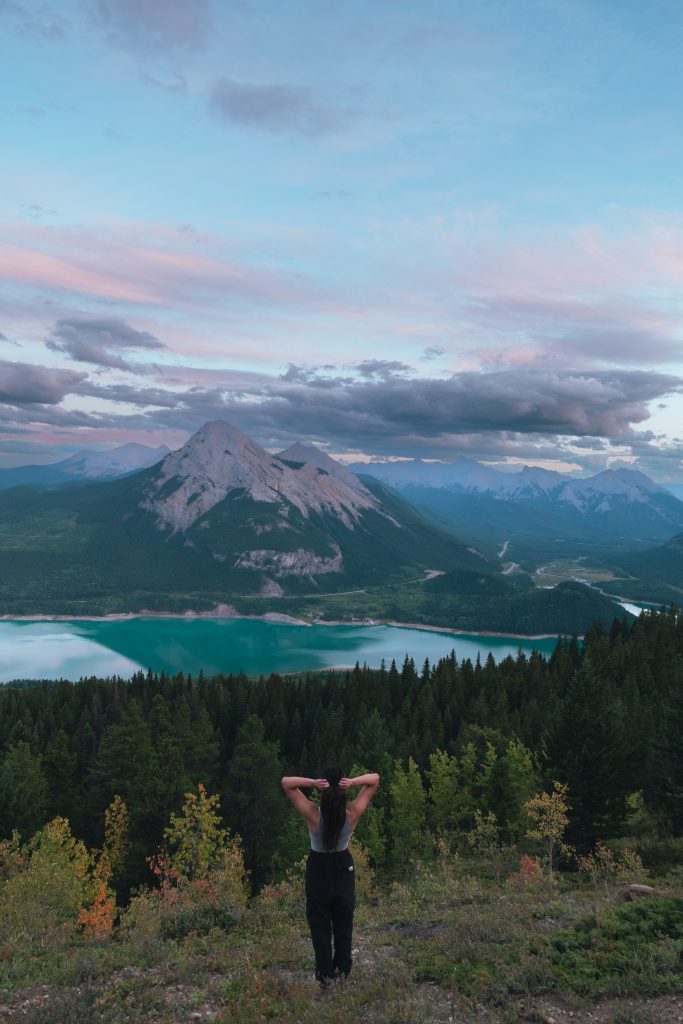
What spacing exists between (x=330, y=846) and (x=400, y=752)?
229 ft

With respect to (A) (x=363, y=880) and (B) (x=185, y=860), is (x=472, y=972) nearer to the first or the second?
(A) (x=363, y=880)

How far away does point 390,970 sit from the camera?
46.5 feet

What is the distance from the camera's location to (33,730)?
95.0 meters

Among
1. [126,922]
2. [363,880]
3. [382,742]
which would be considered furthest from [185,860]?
[382,742]

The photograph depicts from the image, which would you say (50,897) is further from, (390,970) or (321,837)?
(321,837)

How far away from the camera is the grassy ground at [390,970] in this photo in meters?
12.3

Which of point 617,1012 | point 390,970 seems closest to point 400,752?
point 390,970

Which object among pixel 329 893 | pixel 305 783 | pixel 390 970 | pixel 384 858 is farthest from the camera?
pixel 384 858

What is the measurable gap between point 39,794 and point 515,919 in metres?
61.0

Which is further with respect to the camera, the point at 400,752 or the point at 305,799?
the point at 400,752

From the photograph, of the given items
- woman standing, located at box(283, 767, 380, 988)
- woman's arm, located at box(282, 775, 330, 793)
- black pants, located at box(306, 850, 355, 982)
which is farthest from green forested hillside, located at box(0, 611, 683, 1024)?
woman's arm, located at box(282, 775, 330, 793)

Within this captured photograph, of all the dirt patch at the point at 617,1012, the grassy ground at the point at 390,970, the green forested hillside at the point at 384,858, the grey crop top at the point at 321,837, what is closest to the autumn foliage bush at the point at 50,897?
the green forested hillside at the point at 384,858

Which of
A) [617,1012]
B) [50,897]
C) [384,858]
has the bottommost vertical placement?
[384,858]

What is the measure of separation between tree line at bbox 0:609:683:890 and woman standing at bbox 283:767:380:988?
118ft
